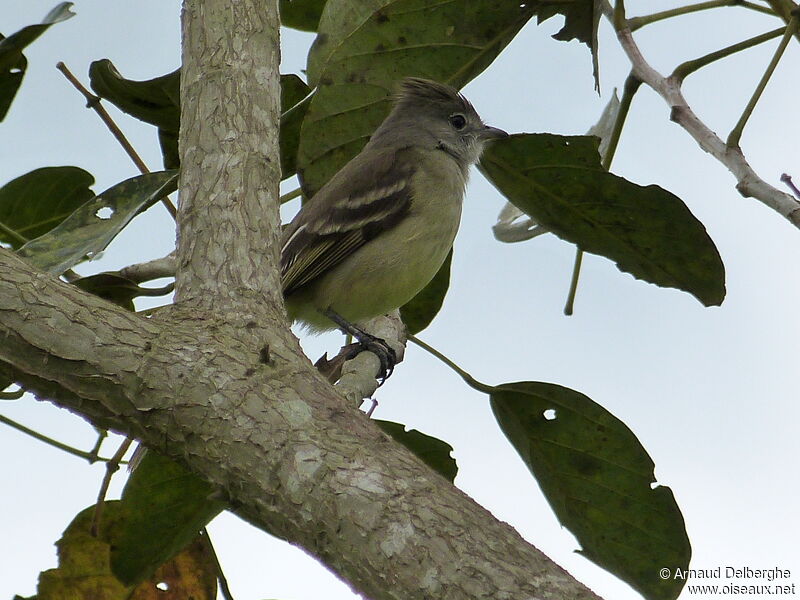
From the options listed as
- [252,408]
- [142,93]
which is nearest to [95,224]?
[142,93]

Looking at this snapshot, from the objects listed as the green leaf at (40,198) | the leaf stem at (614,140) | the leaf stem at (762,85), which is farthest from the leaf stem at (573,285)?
the green leaf at (40,198)

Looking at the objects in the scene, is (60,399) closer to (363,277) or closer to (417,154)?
(363,277)

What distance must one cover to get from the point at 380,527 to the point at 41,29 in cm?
253

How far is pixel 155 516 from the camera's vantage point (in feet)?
10.9

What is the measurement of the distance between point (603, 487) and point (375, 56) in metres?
1.82

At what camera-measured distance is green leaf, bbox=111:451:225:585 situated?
3.32 metres

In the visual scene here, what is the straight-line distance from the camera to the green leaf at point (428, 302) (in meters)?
4.61

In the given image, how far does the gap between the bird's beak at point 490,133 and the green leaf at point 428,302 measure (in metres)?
1.14

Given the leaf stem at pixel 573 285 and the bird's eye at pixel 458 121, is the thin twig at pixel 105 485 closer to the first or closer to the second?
the leaf stem at pixel 573 285

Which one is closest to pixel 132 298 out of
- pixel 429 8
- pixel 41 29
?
pixel 41 29

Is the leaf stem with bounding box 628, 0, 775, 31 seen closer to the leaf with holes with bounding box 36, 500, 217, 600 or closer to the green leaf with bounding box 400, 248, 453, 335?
the green leaf with bounding box 400, 248, 453, 335

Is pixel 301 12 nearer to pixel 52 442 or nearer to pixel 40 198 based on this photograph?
pixel 40 198

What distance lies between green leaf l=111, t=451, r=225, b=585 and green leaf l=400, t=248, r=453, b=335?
156 centimetres

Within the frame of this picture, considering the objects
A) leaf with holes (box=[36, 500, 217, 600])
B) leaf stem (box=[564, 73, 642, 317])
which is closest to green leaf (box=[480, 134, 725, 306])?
leaf stem (box=[564, 73, 642, 317])
